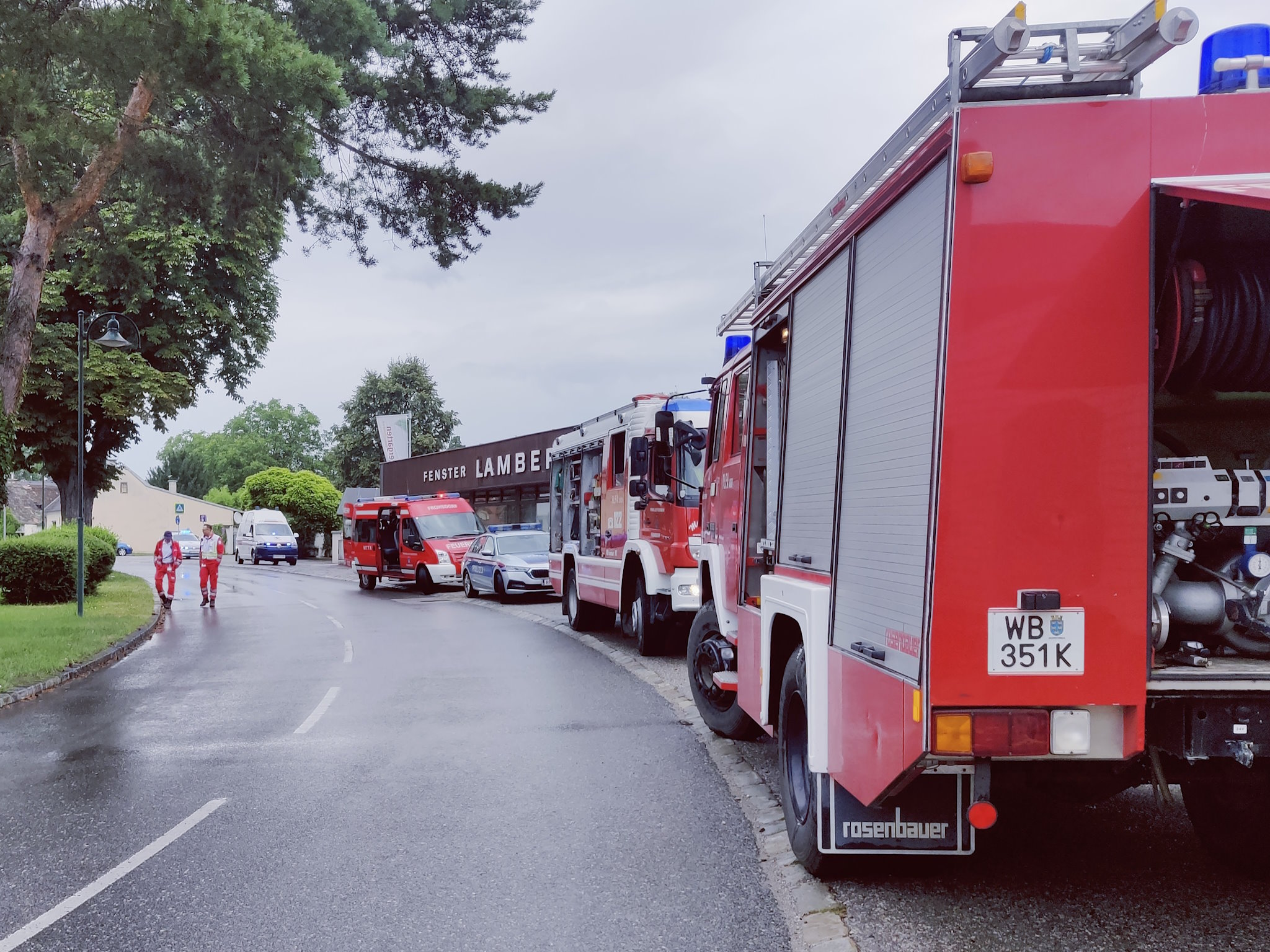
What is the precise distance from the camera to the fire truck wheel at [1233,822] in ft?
15.6

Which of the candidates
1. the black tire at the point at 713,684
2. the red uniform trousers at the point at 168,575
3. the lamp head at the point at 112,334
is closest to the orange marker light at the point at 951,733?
the black tire at the point at 713,684

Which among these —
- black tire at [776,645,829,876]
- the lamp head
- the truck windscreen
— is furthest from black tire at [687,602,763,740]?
the truck windscreen

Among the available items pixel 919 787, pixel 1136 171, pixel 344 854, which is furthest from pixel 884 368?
pixel 344 854

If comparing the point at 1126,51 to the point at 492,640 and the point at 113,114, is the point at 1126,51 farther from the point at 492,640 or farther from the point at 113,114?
the point at 492,640

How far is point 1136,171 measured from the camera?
3.65 meters

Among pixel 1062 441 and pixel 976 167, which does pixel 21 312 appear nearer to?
pixel 976 167

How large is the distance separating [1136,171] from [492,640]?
13.5 metres

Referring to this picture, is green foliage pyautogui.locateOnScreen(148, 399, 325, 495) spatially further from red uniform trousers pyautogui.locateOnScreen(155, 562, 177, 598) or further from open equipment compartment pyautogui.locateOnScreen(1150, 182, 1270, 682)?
open equipment compartment pyautogui.locateOnScreen(1150, 182, 1270, 682)

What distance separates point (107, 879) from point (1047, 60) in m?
5.21

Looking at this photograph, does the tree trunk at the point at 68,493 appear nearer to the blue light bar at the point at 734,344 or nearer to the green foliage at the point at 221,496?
the blue light bar at the point at 734,344

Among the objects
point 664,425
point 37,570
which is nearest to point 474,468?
point 37,570

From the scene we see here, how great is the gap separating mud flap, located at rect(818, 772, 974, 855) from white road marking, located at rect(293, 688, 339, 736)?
18.7 feet

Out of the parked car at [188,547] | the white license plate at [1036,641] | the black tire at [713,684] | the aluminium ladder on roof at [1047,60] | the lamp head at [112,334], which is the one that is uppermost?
the lamp head at [112,334]

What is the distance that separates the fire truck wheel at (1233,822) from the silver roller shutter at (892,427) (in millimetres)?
1620
